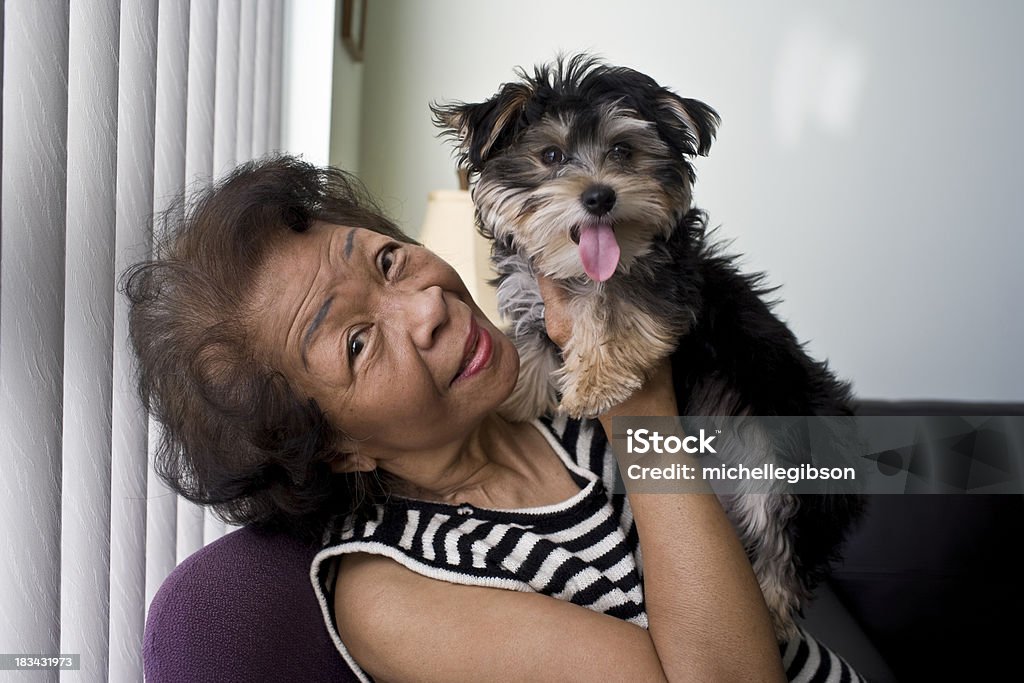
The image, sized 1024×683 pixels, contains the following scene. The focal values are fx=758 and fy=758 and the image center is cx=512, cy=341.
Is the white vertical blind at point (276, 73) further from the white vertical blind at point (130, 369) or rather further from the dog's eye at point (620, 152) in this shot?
the dog's eye at point (620, 152)

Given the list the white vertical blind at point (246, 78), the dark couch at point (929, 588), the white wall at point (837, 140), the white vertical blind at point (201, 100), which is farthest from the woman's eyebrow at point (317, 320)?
the white wall at point (837, 140)

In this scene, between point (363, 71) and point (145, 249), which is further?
point (363, 71)

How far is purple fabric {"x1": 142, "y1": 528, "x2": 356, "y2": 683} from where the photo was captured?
106 centimetres

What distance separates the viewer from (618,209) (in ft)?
4.55

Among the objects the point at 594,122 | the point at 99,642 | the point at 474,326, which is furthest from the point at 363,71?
the point at 99,642

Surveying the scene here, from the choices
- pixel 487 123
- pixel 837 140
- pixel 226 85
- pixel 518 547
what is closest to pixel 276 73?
pixel 226 85

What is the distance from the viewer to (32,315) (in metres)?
1.01

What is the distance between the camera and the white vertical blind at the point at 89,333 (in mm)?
1137

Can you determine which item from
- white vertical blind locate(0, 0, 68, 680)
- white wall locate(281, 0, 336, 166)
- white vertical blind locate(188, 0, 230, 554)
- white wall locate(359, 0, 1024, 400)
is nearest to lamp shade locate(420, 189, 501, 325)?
white wall locate(281, 0, 336, 166)

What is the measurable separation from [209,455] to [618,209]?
Answer: 0.82 meters

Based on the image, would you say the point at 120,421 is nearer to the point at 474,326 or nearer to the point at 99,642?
the point at 99,642

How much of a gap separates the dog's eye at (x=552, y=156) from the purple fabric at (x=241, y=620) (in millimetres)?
850

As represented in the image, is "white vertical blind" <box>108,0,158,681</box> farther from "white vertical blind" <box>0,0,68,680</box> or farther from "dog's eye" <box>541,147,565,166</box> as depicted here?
"dog's eye" <box>541,147,565,166</box>

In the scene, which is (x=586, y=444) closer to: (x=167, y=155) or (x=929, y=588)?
(x=167, y=155)
